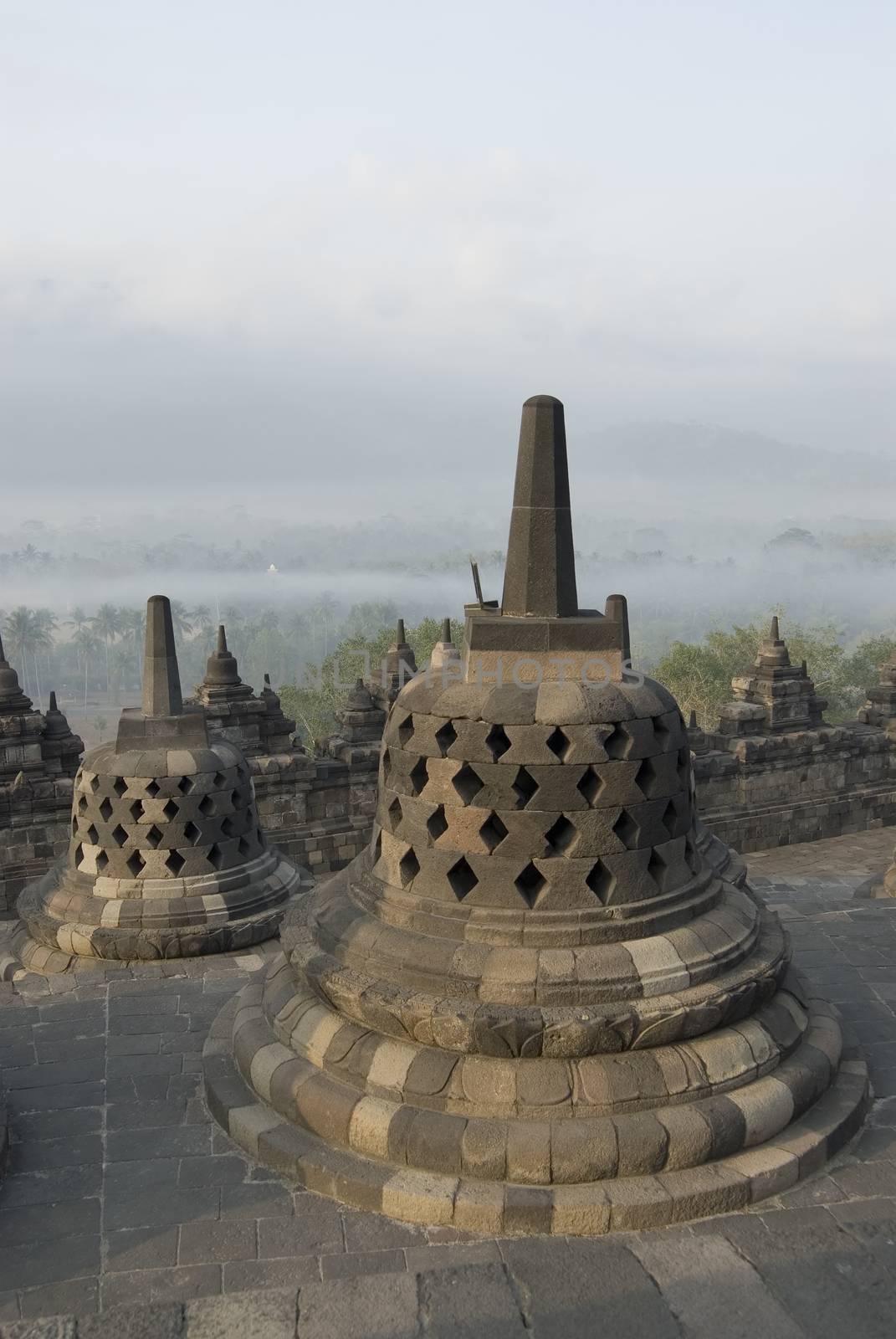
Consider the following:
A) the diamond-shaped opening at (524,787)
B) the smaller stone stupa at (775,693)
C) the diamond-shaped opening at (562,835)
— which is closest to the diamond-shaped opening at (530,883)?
the diamond-shaped opening at (562,835)

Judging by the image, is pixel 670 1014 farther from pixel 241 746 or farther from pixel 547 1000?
pixel 241 746

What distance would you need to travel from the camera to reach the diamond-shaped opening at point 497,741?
5.47 meters

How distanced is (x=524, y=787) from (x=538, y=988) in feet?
3.30

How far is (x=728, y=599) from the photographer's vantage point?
597 ft

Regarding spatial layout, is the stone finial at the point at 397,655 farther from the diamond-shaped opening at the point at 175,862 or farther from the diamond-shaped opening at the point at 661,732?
the diamond-shaped opening at the point at 661,732

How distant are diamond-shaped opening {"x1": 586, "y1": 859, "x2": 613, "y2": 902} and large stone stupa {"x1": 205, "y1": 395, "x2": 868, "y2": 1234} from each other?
0.02 metres

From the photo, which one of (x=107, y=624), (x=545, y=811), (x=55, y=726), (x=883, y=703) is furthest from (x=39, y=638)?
(x=545, y=811)

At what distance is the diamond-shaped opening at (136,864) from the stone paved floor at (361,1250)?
3095 mm

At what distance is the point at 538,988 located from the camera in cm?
514

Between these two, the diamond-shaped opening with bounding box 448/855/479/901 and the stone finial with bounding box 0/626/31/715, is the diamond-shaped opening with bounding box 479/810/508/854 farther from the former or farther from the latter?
the stone finial with bounding box 0/626/31/715

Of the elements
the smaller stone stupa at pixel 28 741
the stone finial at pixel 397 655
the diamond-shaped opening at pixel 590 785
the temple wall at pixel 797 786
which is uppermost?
the stone finial at pixel 397 655

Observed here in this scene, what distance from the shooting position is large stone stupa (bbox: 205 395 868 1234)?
4.82 meters

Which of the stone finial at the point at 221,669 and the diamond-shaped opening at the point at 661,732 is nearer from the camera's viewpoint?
the diamond-shaped opening at the point at 661,732

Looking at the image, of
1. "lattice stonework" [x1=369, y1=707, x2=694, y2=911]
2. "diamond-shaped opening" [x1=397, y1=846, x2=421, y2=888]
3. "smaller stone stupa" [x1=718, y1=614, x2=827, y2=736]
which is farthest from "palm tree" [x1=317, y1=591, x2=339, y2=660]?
"lattice stonework" [x1=369, y1=707, x2=694, y2=911]
